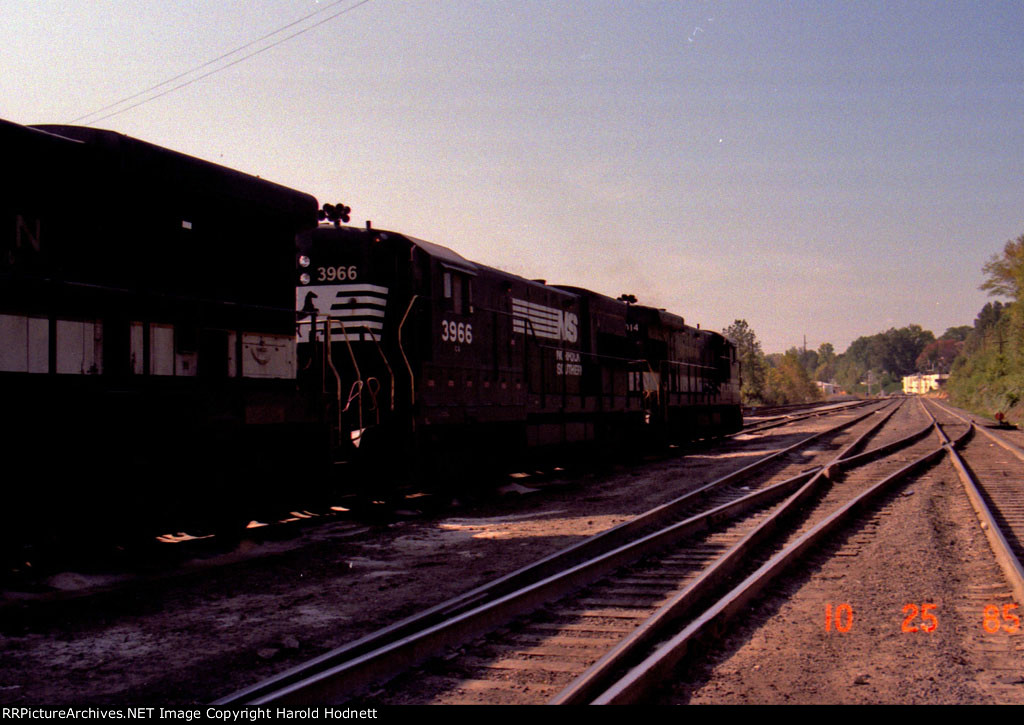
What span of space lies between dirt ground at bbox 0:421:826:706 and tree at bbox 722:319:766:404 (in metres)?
62.2

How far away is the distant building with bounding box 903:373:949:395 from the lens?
16538cm

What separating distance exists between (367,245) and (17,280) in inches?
202

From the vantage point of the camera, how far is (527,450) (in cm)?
1391

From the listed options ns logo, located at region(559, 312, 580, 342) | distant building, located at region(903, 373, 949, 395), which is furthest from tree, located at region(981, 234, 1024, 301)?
distant building, located at region(903, 373, 949, 395)

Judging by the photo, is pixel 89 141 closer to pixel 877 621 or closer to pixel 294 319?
pixel 294 319

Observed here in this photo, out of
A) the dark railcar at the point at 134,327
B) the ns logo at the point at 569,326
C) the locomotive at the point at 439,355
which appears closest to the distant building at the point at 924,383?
the ns logo at the point at 569,326

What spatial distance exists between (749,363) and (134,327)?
241 feet

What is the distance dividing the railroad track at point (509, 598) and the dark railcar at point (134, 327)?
2803 millimetres

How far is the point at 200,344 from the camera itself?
7258 millimetres

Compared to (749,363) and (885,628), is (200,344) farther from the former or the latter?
(749,363)

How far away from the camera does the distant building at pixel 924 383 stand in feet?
543
